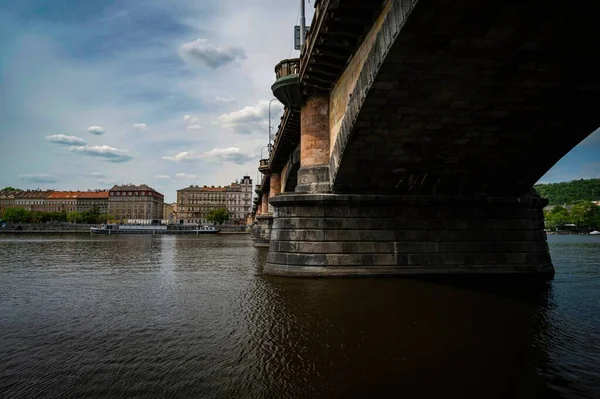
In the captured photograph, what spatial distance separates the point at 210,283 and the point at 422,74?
9.80 m

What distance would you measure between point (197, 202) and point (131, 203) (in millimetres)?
26959

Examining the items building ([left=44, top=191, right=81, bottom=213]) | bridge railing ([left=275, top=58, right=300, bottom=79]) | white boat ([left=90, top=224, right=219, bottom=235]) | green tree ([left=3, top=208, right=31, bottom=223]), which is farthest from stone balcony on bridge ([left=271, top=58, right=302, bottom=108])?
building ([left=44, top=191, right=81, bottom=213])

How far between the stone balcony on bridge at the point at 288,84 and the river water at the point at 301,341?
29.1ft

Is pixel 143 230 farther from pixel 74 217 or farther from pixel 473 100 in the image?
pixel 473 100

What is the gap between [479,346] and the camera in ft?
21.9

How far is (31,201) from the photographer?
509ft

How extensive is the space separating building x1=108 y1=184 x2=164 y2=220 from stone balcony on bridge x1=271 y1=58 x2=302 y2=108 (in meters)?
145

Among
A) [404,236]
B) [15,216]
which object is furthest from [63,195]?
[404,236]

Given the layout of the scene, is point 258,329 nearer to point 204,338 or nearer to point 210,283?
point 204,338

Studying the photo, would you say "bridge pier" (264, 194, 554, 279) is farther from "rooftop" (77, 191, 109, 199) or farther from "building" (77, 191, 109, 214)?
"rooftop" (77, 191, 109, 199)

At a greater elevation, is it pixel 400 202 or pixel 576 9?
pixel 576 9

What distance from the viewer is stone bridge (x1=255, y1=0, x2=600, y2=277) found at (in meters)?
8.84

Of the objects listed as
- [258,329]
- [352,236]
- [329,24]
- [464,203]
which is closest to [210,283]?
[352,236]

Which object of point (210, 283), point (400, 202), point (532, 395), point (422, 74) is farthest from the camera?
point (400, 202)
